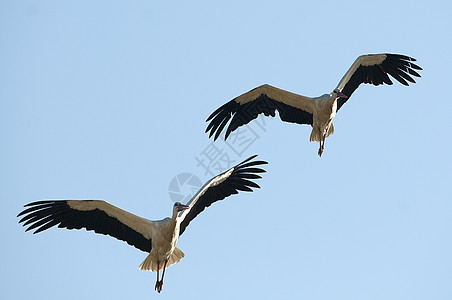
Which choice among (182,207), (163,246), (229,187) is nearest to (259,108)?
(229,187)

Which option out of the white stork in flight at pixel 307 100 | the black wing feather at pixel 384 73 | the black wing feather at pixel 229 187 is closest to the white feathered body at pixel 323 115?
the white stork in flight at pixel 307 100

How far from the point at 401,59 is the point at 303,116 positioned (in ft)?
6.57

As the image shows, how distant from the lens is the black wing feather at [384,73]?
37.3 ft

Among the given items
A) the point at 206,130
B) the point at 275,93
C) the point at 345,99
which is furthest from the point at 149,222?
the point at 345,99

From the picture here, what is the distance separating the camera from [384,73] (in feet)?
37.7

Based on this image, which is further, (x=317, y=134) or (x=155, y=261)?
(x=317, y=134)

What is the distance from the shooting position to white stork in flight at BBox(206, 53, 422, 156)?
11.1 meters

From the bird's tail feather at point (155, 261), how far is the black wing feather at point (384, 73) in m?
4.04

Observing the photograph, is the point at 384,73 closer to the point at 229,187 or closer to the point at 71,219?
the point at 229,187

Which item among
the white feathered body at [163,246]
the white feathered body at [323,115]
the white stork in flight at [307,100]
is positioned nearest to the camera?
the white feathered body at [163,246]

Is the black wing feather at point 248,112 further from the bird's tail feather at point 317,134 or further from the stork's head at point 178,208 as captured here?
the stork's head at point 178,208

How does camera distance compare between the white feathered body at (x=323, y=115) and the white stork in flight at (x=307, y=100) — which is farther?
the white stork in flight at (x=307, y=100)

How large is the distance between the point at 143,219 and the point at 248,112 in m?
3.19

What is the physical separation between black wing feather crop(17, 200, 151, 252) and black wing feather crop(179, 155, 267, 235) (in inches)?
30.4
